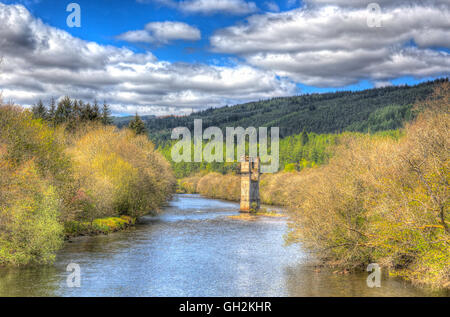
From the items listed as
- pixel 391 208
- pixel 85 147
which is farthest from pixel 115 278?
pixel 85 147

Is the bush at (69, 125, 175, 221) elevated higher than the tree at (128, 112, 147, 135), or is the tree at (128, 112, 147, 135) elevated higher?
the tree at (128, 112, 147, 135)

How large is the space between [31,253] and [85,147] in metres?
33.0

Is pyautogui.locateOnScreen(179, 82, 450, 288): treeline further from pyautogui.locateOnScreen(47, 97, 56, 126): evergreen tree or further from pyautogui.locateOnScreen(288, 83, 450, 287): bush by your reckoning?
pyautogui.locateOnScreen(47, 97, 56, 126): evergreen tree

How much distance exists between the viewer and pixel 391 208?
25672 mm

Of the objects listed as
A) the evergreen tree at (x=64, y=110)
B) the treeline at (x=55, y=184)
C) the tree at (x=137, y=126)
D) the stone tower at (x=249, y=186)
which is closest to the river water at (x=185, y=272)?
the treeline at (x=55, y=184)

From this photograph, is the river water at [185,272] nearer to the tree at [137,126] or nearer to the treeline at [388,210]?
the treeline at [388,210]

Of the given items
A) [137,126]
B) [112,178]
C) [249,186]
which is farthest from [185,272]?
[137,126]

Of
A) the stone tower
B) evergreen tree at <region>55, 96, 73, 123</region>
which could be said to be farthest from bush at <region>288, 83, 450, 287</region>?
evergreen tree at <region>55, 96, 73, 123</region>

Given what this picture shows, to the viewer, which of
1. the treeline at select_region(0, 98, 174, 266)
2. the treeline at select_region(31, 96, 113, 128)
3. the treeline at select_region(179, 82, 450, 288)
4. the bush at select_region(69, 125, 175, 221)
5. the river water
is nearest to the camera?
the treeline at select_region(179, 82, 450, 288)

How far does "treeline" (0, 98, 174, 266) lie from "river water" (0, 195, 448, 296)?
2.43m

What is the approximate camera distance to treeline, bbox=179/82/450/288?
2458 cm

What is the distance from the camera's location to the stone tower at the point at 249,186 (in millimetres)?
96619

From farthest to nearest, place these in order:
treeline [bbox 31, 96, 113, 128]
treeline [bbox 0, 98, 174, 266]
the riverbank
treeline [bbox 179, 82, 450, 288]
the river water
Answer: treeline [bbox 31, 96, 113, 128] → the riverbank → treeline [bbox 0, 98, 174, 266] → the river water → treeline [bbox 179, 82, 450, 288]

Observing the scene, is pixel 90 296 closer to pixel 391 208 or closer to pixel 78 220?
pixel 391 208
